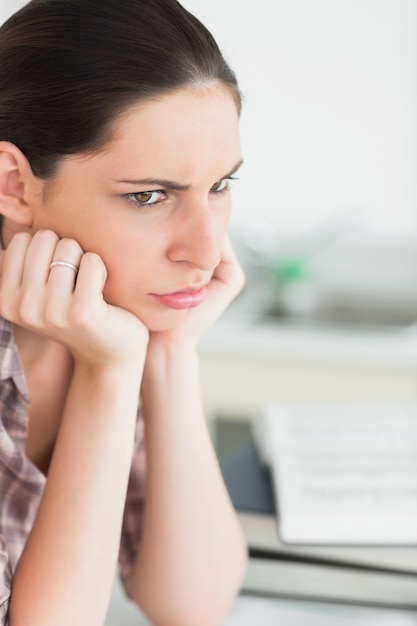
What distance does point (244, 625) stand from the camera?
1001 millimetres

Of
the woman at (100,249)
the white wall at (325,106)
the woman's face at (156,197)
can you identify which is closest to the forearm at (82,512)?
the woman at (100,249)

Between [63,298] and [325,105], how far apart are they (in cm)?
225

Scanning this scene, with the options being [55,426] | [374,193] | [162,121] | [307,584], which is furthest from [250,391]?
[162,121]

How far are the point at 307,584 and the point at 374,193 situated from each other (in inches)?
88.3

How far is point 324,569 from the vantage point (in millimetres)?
1019

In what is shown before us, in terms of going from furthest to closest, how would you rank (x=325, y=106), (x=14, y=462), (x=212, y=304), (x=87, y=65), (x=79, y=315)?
1. (x=325, y=106)
2. (x=212, y=304)
3. (x=14, y=462)
4. (x=79, y=315)
5. (x=87, y=65)

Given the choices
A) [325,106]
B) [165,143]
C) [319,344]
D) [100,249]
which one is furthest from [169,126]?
[325,106]

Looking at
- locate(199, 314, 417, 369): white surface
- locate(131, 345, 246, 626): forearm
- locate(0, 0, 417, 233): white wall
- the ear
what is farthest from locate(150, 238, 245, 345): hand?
locate(0, 0, 417, 233): white wall

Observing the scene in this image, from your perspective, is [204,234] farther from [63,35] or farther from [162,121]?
[63,35]

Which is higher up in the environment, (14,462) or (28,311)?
(28,311)

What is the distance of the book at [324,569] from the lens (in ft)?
3.30

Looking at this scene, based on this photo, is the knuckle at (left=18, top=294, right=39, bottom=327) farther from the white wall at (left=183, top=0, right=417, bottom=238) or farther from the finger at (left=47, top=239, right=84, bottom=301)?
the white wall at (left=183, top=0, right=417, bottom=238)

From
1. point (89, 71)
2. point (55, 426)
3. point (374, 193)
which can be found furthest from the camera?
point (374, 193)

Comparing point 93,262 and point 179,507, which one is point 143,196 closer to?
point 93,262
